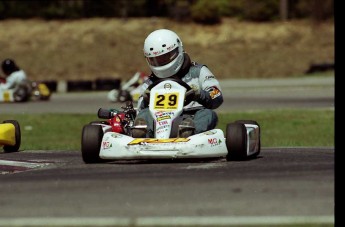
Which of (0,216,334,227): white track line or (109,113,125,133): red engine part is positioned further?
(109,113,125,133): red engine part

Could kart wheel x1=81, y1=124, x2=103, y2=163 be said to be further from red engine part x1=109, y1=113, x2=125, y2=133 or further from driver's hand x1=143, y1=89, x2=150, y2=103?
driver's hand x1=143, y1=89, x2=150, y2=103

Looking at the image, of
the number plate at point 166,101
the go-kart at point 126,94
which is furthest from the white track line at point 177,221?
the go-kart at point 126,94

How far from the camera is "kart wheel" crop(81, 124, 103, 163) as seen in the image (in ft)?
30.4

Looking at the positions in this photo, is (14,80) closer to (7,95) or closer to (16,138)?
(7,95)

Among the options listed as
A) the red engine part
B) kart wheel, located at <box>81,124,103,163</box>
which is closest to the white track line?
kart wheel, located at <box>81,124,103,163</box>

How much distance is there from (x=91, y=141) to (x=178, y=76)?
4.39 feet

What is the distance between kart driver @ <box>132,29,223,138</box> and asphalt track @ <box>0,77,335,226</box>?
517 millimetres

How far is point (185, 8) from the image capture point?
44844 mm

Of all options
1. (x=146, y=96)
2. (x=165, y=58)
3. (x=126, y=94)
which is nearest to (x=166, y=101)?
(x=146, y=96)

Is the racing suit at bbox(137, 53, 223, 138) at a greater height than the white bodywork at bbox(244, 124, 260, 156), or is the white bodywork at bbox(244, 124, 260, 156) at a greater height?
the racing suit at bbox(137, 53, 223, 138)

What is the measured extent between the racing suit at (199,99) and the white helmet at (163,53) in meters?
0.10

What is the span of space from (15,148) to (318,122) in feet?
29.3

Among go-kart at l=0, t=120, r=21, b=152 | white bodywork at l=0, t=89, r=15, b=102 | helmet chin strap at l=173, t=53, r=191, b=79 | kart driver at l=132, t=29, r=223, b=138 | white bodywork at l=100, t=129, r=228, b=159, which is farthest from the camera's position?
white bodywork at l=0, t=89, r=15, b=102

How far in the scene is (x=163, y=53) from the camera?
10.0 m
